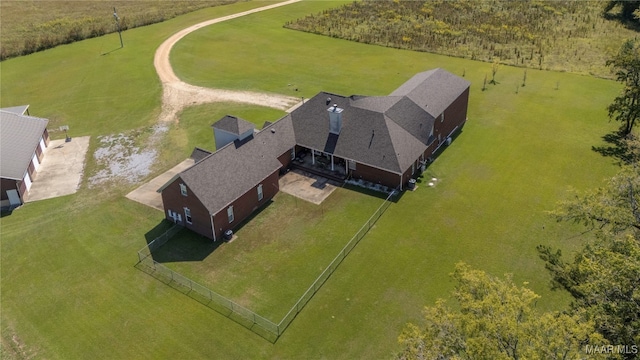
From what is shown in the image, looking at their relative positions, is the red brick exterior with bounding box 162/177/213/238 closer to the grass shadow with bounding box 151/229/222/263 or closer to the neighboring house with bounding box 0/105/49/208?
the grass shadow with bounding box 151/229/222/263

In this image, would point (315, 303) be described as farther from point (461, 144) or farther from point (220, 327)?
point (461, 144)

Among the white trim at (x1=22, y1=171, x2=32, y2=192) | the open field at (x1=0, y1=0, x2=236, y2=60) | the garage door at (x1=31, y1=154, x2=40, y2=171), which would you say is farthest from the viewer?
the open field at (x1=0, y1=0, x2=236, y2=60)

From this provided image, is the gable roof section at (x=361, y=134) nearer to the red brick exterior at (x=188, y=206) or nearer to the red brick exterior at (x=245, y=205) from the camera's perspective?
the red brick exterior at (x=245, y=205)

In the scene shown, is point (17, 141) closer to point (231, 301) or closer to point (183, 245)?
point (183, 245)

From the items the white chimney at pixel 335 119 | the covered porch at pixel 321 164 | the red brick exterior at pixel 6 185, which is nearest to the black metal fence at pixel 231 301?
the covered porch at pixel 321 164

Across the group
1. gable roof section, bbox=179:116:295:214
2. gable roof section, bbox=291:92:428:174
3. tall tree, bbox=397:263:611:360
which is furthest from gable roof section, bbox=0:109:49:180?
tall tree, bbox=397:263:611:360

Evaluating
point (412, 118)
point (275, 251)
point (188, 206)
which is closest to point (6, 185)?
point (188, 206)

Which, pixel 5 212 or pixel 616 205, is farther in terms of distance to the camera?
pixel 5 212
